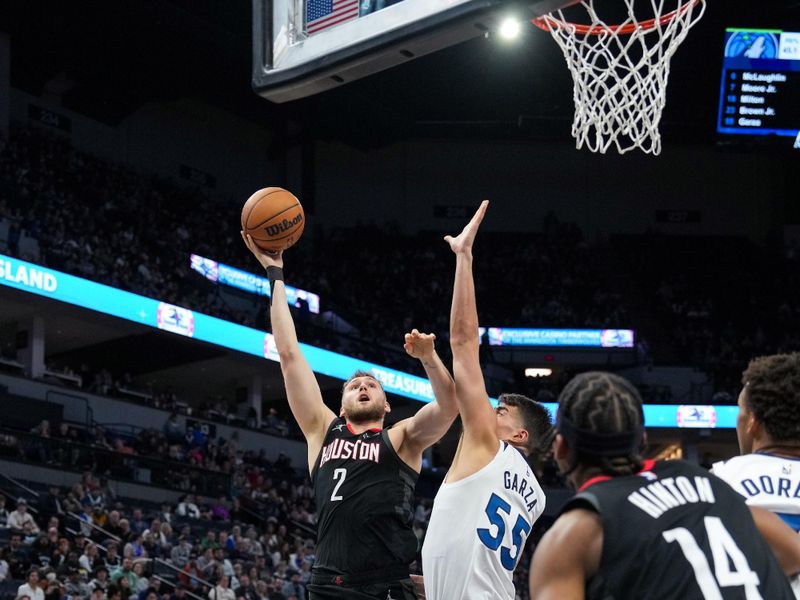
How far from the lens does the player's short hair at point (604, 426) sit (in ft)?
8.62

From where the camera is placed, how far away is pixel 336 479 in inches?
208

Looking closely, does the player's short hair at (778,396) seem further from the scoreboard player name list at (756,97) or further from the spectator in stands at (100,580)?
the scoreboard player name list at (756,97)

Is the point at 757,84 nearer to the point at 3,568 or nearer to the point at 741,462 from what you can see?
the point at 3,568

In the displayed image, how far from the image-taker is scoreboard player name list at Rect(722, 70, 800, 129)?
19.5m

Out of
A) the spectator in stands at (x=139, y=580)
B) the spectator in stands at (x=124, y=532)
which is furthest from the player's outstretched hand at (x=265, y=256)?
the spectator in stands at (x=124, y=532)

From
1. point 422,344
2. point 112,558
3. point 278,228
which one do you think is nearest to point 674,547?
point 422,344

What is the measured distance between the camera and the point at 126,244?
2467 cm

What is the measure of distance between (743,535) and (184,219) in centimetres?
2653

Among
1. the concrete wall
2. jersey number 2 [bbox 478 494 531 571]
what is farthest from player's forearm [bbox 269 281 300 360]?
the concrete wall

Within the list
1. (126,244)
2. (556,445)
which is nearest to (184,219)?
(126,244)

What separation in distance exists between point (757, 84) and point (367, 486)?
53.3 ft

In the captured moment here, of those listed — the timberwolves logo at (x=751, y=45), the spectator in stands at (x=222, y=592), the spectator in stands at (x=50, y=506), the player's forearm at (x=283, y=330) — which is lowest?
the spectator in stands at (x=222, y=592)

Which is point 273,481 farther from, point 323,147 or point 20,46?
point 323,147

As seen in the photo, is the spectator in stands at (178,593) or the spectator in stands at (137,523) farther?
the spectator in stands at (137,523)
